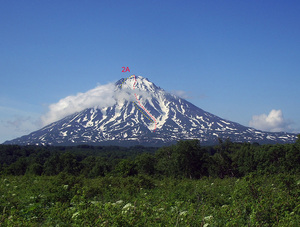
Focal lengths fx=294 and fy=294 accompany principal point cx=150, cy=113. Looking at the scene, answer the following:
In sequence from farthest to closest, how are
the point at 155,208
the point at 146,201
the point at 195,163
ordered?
1. the point at 195,163
2. the point at 146,201
3. the point at 155,208

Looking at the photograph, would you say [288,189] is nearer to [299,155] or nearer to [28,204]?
[28,204]

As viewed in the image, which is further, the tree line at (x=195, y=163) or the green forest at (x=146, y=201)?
the tree line at (x=195, y=163)

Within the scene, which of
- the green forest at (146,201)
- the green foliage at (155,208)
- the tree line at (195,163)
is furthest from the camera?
the tree line at (195,163)

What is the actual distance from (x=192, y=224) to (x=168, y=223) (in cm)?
49

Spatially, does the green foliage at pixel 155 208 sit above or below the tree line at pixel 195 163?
above

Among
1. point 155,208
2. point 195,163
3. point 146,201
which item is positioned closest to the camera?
point 155,208

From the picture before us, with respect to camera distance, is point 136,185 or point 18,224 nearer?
point 18,224

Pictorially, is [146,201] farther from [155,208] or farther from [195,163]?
[195,163]

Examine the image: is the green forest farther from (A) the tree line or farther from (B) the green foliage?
(A) the tree line

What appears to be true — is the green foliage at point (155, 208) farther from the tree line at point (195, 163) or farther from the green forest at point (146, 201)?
the tree line at point (195, 163)

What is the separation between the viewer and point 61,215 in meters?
6.12

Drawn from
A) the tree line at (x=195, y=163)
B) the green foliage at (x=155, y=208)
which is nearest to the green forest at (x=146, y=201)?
the green foliage at (x=155, y=208)

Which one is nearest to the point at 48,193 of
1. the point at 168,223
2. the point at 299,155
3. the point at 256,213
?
the point at 168,223

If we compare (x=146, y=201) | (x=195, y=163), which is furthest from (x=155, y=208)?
(x=195, y=163)
